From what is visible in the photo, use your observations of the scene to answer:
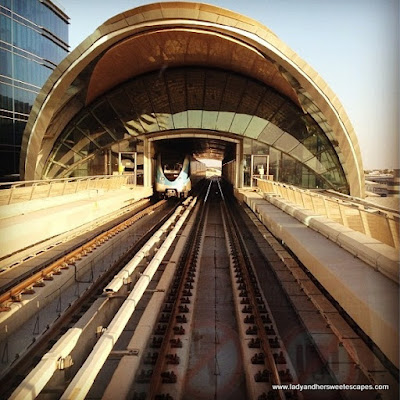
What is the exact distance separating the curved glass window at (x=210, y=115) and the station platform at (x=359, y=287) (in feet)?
58.5

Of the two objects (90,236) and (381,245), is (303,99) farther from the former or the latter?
(381,245)

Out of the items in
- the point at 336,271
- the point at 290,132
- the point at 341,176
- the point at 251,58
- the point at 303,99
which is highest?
the point at 251,58

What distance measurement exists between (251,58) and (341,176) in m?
9.83

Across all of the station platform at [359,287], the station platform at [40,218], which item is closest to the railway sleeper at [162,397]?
the station platform at [359,287]

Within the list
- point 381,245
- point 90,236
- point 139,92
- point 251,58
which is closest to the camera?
point 381,245

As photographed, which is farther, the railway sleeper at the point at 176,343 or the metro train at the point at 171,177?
the metro train at the point at 171,177

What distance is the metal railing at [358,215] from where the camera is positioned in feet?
19.0

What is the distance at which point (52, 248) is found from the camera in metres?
11.4

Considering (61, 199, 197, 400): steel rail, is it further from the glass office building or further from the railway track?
the glass office building

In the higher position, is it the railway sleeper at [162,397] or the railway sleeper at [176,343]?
the railway sleeper at [176,343]

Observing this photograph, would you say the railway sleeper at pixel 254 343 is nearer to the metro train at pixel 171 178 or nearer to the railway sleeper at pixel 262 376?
the railway sleeper at pixel 262 376

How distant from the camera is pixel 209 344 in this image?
19.1 feet

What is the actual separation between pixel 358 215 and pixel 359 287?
3.19 meters

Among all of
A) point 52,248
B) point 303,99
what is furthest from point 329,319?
point 303,99
